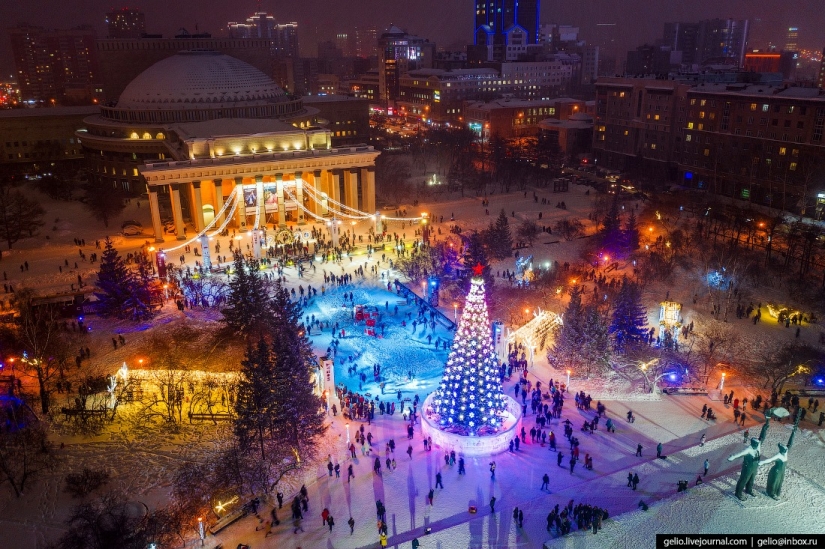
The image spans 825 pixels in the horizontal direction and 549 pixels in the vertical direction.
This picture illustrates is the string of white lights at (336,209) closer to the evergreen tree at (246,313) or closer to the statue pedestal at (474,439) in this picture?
the evergreen tree at (246,313)

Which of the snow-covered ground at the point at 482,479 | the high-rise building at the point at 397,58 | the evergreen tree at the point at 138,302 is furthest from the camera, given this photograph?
the high-rise building at the point at 397,58

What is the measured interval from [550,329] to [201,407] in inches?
713

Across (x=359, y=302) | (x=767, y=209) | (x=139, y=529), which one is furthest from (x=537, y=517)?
(x=767, y=209)

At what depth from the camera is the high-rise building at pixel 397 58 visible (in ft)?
466

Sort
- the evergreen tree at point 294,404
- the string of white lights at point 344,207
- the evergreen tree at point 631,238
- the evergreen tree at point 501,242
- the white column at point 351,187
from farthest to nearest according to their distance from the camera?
the white column at point 351,187 → the string of white lights at point 344,207 → the evergreen tree at point 501,242 → the evergreen tree at point 631,238 → the evergreen tree at point 294,404

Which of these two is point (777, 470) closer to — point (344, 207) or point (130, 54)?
point (344, 207)

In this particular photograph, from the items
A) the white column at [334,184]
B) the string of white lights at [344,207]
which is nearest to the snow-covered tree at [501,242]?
the string of white lights at [344,207]

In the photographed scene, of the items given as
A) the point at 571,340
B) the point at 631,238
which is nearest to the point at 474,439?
the point at 571,340

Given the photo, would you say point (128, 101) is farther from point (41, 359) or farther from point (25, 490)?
point (25, 490)

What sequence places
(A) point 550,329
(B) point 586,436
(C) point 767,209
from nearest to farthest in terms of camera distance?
(B) point 586,436 → (A) point 550,329 → (C) point 767,209

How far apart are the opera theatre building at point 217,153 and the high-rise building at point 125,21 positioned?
415 feet

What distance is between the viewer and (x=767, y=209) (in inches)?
2312

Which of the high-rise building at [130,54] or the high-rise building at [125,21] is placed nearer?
the high-rise building at [130,54]

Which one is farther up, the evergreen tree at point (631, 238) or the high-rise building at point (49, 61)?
the high-rise building at point (49, 61)
